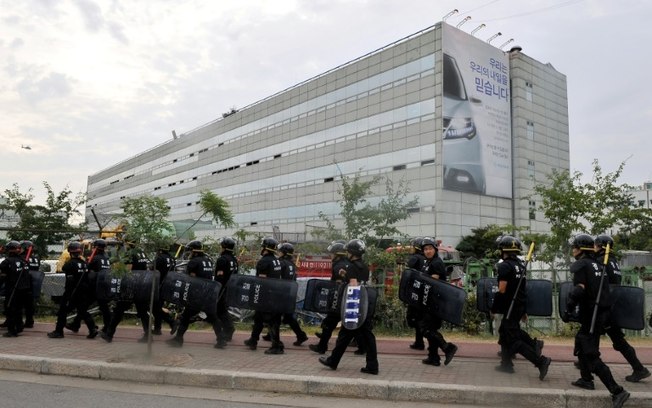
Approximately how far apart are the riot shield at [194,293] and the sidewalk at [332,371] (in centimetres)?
71

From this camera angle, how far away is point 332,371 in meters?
6.88

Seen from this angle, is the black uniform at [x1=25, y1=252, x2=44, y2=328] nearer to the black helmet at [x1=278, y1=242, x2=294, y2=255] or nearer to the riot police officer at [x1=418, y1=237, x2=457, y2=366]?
the black helmet at [x1=278, y1=242, x2=294, y2=255]

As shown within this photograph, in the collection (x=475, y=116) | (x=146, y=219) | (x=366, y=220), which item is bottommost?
(x=146, y=219)

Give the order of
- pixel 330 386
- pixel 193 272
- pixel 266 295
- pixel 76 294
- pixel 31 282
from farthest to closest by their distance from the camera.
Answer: pixel 31 282
pixel 76 294
pixel 193 272
pixel 266 295
pixel 330 386

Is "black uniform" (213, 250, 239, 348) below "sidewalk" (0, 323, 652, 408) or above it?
above

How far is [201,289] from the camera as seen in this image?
8.28 m

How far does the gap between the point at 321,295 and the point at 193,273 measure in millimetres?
2105

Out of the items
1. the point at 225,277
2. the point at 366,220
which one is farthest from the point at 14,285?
the point at 366,220

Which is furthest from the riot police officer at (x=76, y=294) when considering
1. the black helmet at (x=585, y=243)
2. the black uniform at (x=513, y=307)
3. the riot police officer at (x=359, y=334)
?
the black helmet at (x=585, y=243)

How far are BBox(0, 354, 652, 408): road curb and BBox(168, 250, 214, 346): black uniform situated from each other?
1433 millimetres

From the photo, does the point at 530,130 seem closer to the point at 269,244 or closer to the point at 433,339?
the point at 269,244

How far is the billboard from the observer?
42438 mm

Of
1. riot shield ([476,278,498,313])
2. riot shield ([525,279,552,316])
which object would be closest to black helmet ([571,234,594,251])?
riot shield ([525,279,552,316])

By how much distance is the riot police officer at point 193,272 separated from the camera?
846cm
